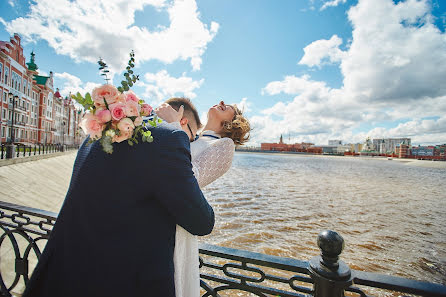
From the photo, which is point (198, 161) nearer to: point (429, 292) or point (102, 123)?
point (102, 123)

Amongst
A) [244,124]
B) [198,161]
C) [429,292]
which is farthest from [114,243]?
[429,292]

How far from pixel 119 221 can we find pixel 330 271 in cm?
110

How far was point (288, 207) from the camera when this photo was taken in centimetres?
1048

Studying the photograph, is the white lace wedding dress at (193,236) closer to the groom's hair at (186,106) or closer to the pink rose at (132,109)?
the groom's hair at (186,106)

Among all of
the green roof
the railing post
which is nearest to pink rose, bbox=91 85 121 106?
the railing post

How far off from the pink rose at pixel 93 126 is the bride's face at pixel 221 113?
1054mm

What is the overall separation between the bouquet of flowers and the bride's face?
87 cm

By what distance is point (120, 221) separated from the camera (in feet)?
3.34

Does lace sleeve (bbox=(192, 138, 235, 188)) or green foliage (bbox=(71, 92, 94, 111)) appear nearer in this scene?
green foliage (bbox=(71, 92, 94, 111))

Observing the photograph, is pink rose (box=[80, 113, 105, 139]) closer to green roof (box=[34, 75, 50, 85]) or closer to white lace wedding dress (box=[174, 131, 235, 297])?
white lace wedding dress (box=[174, 131, 235, 297])

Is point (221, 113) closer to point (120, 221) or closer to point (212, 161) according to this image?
point (212, 161)

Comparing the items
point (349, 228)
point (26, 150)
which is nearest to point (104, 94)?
point (349, 228)

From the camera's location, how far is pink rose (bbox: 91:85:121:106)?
1.13 meters

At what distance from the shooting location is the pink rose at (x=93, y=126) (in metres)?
1.08
